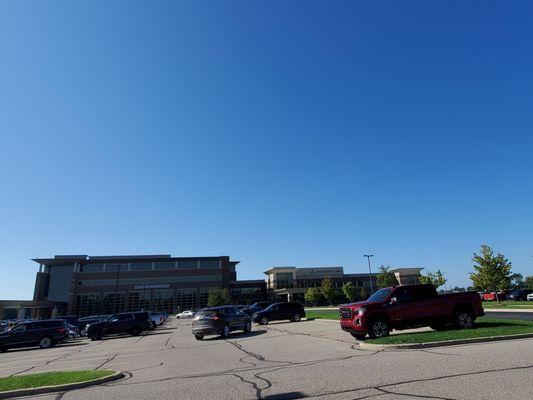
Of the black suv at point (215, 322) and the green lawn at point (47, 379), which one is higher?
the black suv at point (215, 322)

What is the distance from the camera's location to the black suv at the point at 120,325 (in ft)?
96.2

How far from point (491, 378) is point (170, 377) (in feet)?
22.7

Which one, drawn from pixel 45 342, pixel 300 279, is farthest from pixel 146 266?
pixel 45 342

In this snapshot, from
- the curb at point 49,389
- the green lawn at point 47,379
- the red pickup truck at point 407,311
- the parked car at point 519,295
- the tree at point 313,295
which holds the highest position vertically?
→ the tree at point 313,295

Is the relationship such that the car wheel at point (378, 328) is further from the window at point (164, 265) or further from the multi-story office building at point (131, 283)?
the window at point (164, 265)

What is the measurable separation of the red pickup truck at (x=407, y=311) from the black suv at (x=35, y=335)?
1911cm

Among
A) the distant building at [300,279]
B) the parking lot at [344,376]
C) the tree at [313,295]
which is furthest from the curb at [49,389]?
the distant building at [300,279]

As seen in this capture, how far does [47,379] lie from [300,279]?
107065mm

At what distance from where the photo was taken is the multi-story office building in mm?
98688

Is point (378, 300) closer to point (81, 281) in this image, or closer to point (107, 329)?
point (107, 329)

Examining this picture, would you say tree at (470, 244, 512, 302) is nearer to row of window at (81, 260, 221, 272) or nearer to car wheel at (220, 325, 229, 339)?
car wheel at (220, 325, 229, 339)

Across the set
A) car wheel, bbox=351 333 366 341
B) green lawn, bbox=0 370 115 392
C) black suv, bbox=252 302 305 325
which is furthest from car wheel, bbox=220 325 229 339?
black suv, bbox=252 302 305 325

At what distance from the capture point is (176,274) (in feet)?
340

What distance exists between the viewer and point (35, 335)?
25.2 metres
